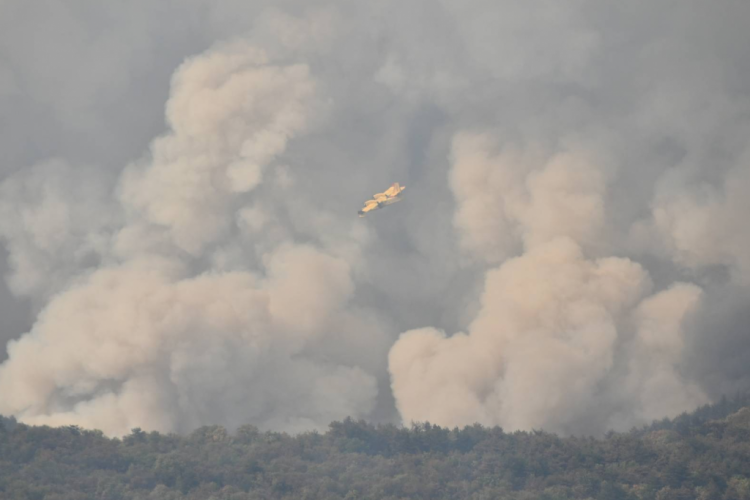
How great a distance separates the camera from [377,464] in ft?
280

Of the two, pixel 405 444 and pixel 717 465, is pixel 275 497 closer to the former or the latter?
pixel 405 444

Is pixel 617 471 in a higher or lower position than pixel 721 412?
lower

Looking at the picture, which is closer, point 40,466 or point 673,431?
point 40,466

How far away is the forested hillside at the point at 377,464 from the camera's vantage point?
7950 centimetres

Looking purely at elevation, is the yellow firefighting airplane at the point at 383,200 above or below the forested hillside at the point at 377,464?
above

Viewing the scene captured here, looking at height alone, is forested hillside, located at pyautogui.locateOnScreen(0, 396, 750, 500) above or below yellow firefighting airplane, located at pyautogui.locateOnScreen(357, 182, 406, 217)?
below

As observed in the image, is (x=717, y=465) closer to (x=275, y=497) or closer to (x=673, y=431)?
(x=673, y=431)

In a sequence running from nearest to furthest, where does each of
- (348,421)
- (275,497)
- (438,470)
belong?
(275,497) < (438,470) < (348,421)

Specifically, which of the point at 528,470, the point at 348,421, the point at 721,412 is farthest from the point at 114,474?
the point at 721,412

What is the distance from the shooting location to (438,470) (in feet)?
276

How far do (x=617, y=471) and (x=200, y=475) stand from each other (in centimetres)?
2260

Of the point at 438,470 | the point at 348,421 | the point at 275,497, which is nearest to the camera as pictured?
the point at 275,497

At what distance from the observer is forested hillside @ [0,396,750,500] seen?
79500 mm

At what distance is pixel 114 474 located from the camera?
267 feet
